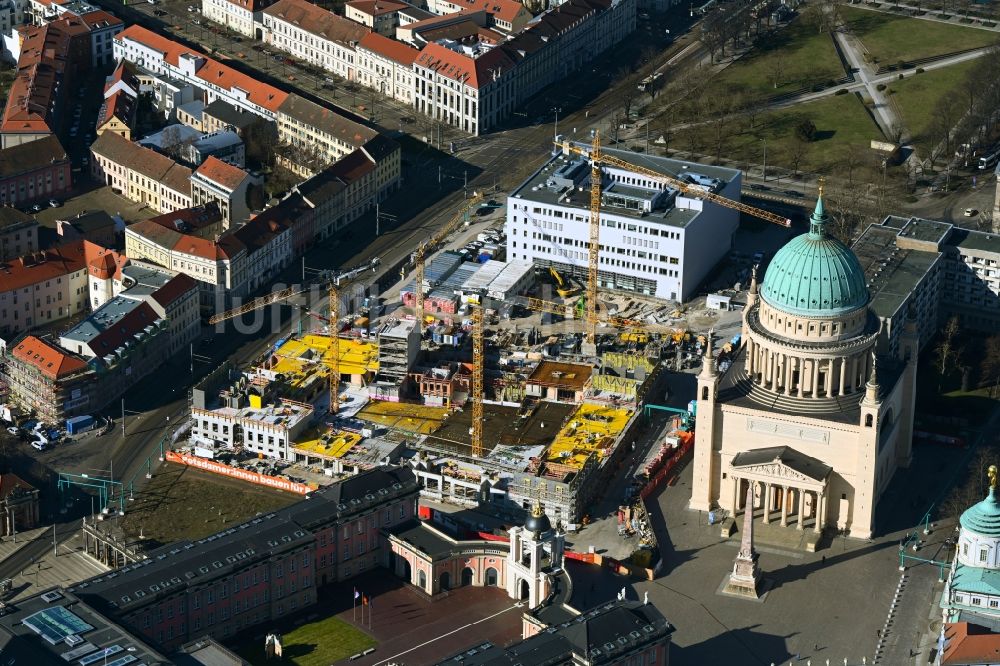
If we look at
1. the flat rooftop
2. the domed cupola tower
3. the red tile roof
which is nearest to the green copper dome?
the domed cupola tower

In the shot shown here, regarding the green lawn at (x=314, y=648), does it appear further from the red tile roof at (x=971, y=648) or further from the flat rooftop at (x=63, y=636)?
the red tile roof at (x=971, y=648)

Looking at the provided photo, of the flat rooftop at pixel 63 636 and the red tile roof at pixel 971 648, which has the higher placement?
the flat rooftop at pixel 63 636

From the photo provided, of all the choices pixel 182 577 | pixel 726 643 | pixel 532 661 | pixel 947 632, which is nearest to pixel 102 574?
pixel 182 577

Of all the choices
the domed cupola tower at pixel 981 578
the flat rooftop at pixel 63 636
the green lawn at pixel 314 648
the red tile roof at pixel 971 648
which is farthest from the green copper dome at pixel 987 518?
the flat rooftop at pixel 63 636

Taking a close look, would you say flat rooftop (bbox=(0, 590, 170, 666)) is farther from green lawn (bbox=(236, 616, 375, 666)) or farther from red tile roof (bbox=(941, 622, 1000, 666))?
red tile roof (bbox=(941, 622, 1000, 666))

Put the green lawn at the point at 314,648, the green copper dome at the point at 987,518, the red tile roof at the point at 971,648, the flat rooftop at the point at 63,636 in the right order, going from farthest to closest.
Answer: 1. the green copper dome at the point at 987,518
2. the green lawn at the point at 314,648
3. the red tile roof at the point at 971,648
4. the flat rooftop at the point at 63,636
